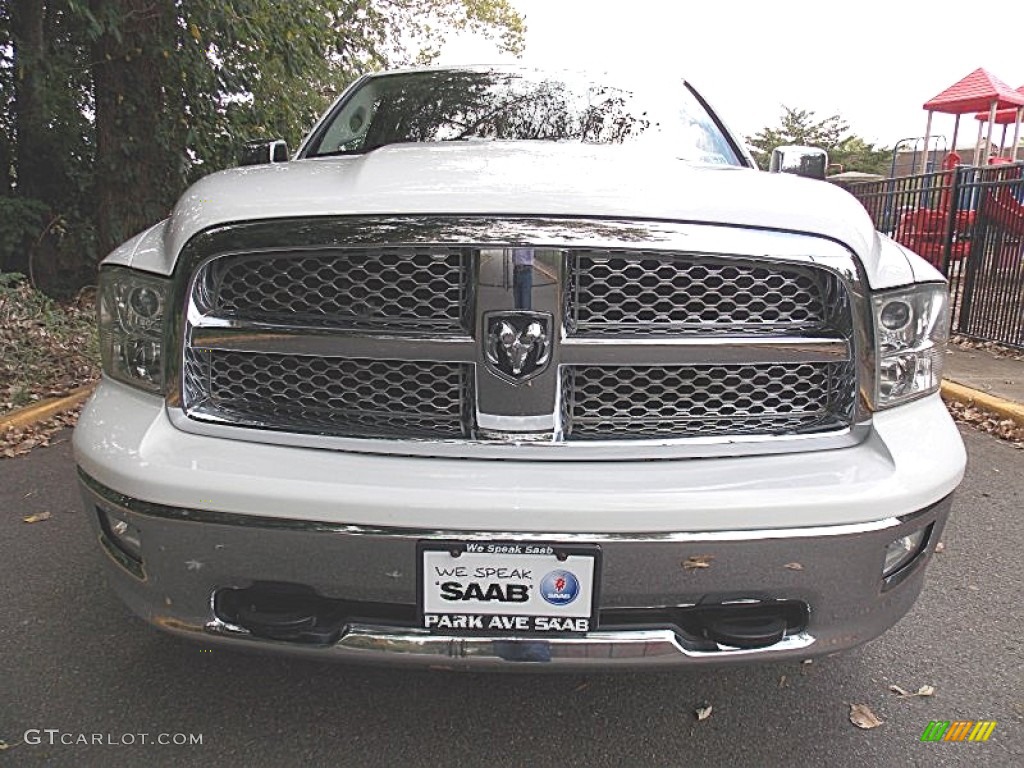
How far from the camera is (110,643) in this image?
222 centimetres

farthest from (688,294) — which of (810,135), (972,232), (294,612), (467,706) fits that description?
(810,135)

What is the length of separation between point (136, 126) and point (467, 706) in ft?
22.9

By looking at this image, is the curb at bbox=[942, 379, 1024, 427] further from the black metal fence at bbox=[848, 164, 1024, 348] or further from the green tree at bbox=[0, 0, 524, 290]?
the green tree at bbox=[0, 0, 524, 290]

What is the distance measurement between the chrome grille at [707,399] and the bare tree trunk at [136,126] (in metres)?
6.52

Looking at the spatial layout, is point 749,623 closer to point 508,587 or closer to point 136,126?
point 508,587

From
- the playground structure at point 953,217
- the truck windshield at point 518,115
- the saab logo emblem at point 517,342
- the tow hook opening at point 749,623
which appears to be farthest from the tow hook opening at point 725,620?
the playground structure at point 953,217

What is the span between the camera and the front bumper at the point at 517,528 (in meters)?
1.46

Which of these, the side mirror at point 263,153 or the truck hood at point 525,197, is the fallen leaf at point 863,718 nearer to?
the truck hood at point 525,197

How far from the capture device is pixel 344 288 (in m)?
1.63

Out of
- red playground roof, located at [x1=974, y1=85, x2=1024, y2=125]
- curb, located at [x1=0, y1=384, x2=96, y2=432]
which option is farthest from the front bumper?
red playground roof, located at [x1=974, y1=85, x2=1024, y2=125]

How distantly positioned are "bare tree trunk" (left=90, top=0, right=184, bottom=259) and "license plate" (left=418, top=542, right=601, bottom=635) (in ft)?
21.9

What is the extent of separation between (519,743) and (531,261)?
1.15 meters

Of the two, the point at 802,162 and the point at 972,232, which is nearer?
A: the point at 802,162

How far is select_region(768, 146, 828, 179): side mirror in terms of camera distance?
2.79m
